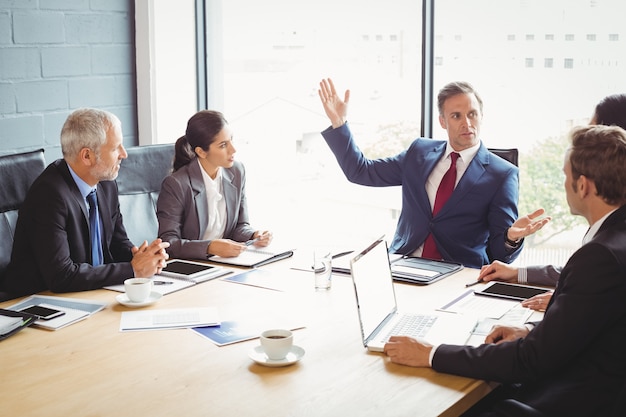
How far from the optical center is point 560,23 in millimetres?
3529

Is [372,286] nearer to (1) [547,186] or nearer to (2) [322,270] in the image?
(2) [322,270]

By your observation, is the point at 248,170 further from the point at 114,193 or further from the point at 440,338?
the point at 440,338

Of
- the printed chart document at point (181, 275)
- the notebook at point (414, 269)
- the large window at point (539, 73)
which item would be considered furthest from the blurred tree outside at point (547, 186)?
the printed chart document at point (181, 275)

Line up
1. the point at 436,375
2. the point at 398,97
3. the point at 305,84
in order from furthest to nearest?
the point at 305,84 < the point at 398,97 < the point at 436,375

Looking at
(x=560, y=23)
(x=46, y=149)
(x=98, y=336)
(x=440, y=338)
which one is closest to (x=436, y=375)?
(x=440, y=338)

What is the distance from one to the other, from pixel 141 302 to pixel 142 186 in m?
1.25

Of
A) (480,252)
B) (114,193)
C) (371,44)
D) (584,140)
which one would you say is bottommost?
(480,252)

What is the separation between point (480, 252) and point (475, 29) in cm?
108

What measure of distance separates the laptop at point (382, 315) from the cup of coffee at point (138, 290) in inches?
27.3

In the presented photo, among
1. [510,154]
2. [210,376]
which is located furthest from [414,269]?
[210,376]

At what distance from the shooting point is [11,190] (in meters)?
2.91

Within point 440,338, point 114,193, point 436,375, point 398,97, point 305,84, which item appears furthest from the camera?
point 305,84

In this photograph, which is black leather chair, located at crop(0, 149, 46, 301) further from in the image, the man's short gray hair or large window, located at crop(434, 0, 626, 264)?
large window, located at crop(434, 0, 626, 264)

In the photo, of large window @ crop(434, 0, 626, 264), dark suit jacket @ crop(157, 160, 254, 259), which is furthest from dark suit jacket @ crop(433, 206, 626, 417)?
large window @ crop(434, 0, 626, 264)
